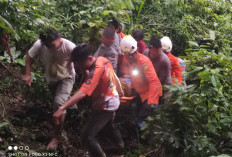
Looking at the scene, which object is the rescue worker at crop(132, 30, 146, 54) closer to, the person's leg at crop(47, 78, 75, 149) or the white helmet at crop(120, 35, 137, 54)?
the white helmet at crop(120, 35, 137, 54)

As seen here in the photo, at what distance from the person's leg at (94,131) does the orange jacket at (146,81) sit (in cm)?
113

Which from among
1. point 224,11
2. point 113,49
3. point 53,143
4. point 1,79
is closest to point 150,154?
point 53,143

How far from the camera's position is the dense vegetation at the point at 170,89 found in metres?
3.35

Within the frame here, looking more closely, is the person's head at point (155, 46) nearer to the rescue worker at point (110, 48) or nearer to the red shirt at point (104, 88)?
the rescue worker at point (110, 48)

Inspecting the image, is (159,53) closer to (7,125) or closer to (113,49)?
(113,49)

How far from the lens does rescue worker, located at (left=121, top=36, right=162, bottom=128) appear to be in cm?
500

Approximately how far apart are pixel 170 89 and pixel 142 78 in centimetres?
146

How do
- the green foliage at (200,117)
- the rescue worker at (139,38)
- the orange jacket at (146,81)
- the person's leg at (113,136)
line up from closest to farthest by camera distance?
the green foliage at (200,117) < the person's leg at (113,136) < the orange jacket at (146,81) < the rescue worker at (139,38)

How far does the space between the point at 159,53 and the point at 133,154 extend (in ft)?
6.71

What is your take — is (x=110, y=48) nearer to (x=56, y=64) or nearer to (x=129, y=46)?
(x=129, y=46)

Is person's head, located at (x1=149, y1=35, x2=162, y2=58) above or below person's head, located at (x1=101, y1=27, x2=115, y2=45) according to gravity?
below

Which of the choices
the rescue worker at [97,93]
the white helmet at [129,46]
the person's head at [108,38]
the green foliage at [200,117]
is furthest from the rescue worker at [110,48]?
the green foliage at [200,117]

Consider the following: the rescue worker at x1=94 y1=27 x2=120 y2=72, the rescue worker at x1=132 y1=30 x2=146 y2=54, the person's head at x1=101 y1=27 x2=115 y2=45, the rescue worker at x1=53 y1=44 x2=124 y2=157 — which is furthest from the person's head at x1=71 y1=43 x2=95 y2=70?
the rescue worker at x1=132 y1=30 x2=146 y2=54

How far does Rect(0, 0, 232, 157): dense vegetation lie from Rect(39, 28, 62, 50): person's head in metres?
0.17
